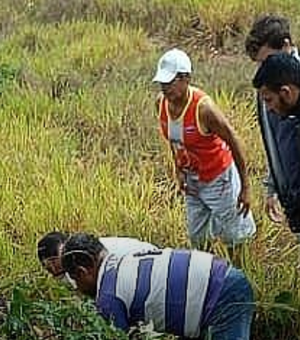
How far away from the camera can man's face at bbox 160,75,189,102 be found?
4016 millimetres

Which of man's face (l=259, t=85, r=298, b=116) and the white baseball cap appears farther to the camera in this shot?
the white baseball cap

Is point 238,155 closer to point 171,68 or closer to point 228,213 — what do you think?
point 228,213

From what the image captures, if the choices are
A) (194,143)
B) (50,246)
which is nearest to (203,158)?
(194,143)

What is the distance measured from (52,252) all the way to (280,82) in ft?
3.49

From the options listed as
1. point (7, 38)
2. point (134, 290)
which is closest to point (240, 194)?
point (134, 290)

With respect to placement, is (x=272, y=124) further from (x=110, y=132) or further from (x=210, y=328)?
(x=110, y=132)

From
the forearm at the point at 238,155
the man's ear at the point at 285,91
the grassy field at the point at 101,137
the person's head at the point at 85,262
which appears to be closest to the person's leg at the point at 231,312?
the grassy field at the point at 101,137

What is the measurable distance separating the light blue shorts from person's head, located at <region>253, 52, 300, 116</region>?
88 cm

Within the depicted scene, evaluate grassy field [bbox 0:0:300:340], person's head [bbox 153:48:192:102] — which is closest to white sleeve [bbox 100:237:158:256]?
grassy field [bbox 0:0:300:340]

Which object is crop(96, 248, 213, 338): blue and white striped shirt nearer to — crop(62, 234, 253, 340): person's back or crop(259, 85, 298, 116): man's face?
crop(62, 234, 253, 340): person's back

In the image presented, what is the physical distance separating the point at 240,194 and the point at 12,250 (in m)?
1.04

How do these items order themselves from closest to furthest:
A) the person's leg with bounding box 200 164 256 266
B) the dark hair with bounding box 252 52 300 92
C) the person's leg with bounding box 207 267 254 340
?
the dark hair with bounding box 252 52 300 92 → the person's leg with bounding box 207 267 254 340 → the person's leg with bounding box 200 164 256 266

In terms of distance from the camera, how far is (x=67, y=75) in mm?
7469

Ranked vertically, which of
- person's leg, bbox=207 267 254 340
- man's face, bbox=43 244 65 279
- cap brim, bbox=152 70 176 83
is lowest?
person's leg, bbox=207 267 254 340
